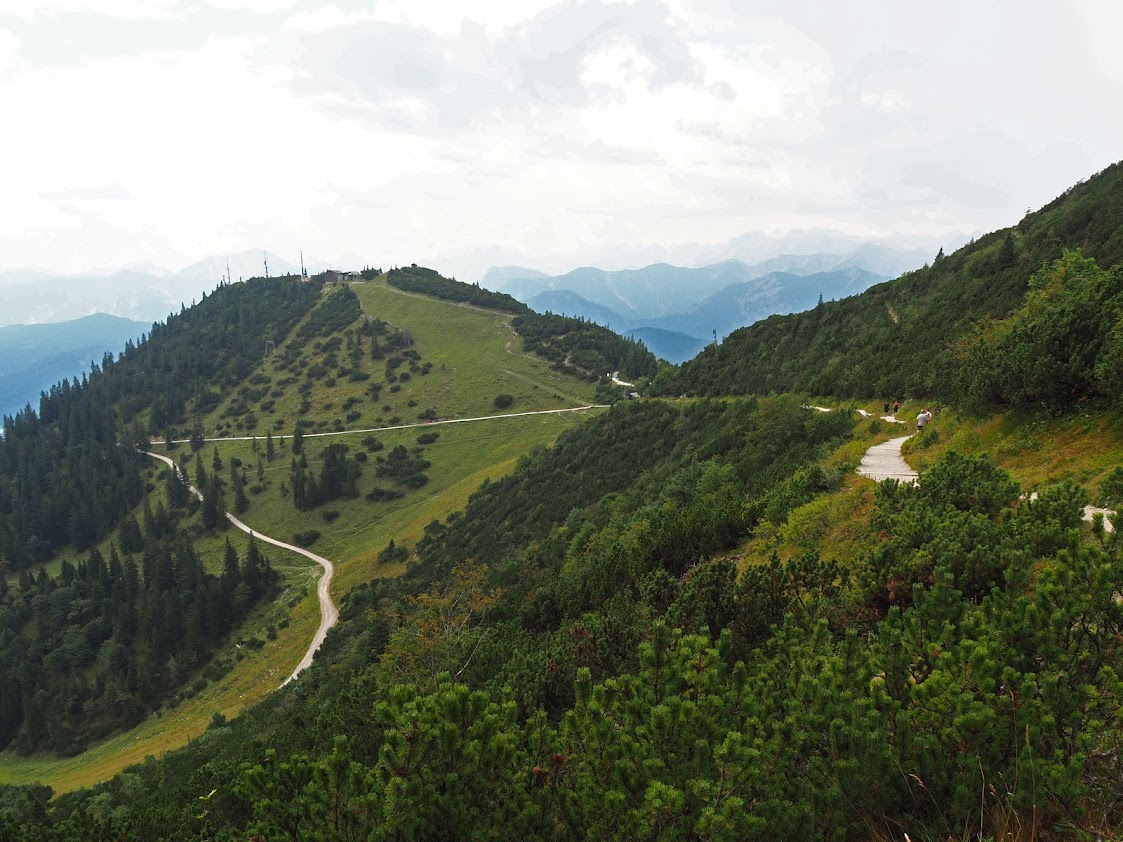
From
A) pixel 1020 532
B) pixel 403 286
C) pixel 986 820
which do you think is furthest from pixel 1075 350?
pixel 403 286

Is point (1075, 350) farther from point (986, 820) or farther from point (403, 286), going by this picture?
point (403, 286)

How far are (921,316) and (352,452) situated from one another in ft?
333

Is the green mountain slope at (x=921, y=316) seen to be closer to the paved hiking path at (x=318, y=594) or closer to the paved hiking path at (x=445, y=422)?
the paved hiking path at (x=318, y=594)

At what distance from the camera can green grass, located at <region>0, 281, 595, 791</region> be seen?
61.0m

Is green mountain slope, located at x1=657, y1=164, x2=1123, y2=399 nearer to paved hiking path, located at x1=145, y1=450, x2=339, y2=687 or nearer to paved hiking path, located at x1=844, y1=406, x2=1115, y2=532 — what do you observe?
paved hiking path, located at x1=844, y1=406, x2=1115, y2=532

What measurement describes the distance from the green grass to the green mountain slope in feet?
146

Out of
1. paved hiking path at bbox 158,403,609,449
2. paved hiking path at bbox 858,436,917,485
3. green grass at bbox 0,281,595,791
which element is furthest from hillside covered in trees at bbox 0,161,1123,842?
paved hiking path at bbox 158,403,609,449

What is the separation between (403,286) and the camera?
199500 millimetres

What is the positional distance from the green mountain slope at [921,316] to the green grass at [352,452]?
44.6 m

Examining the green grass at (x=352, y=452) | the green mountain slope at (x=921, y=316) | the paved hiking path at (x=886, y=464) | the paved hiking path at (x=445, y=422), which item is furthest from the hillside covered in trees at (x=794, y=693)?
the paved hiking path at (x=445, y=422)

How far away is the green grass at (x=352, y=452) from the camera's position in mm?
61000

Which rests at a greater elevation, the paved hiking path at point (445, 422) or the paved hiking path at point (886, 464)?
the paved hiking path at point (886, 464)

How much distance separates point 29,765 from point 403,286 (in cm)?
15781

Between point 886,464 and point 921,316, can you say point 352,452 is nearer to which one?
point 921,316
